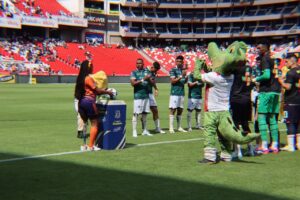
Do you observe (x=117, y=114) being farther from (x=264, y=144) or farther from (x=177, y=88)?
(x=177, y=88)

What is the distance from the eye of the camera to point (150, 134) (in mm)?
12656

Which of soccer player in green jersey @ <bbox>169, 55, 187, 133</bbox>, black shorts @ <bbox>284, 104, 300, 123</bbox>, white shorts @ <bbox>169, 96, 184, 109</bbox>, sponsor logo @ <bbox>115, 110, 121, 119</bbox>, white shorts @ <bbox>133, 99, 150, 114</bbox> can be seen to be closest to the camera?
sponsor logo @ <bbox>115, 110, 121, 119</bbox>

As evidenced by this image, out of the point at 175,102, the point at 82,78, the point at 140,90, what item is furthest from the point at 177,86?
the point at 82,78

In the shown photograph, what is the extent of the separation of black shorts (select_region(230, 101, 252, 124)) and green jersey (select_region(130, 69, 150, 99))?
3.65 meters

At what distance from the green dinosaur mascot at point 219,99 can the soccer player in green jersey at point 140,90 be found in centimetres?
396

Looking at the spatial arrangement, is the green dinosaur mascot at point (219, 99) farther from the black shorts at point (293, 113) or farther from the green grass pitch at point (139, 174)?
the black shorts at point (293, 113)

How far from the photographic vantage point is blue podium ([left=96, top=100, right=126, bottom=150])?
9.55 m

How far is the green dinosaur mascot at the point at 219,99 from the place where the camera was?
8.17 metres

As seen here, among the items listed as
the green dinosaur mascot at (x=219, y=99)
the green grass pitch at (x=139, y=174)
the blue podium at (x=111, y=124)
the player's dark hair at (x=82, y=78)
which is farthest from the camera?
the blue podium at (x=111, y=124)

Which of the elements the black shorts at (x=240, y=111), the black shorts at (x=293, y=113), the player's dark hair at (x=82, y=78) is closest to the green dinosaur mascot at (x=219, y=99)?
the black shorts at (x=240, y=111)

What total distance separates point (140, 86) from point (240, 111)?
391 cm

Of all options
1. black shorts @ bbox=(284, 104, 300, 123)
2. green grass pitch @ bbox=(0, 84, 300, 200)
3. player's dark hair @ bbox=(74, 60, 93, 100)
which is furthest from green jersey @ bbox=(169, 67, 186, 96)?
player's dark hair @ bbox=(74, 60, 93, 100)

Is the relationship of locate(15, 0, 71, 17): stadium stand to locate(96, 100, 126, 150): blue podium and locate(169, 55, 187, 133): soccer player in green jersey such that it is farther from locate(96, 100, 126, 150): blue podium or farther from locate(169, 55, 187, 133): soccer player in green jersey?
locate(96, 100, 126, 150): blue podium

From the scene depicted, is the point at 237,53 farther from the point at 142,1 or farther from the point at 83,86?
the point at 142,1
